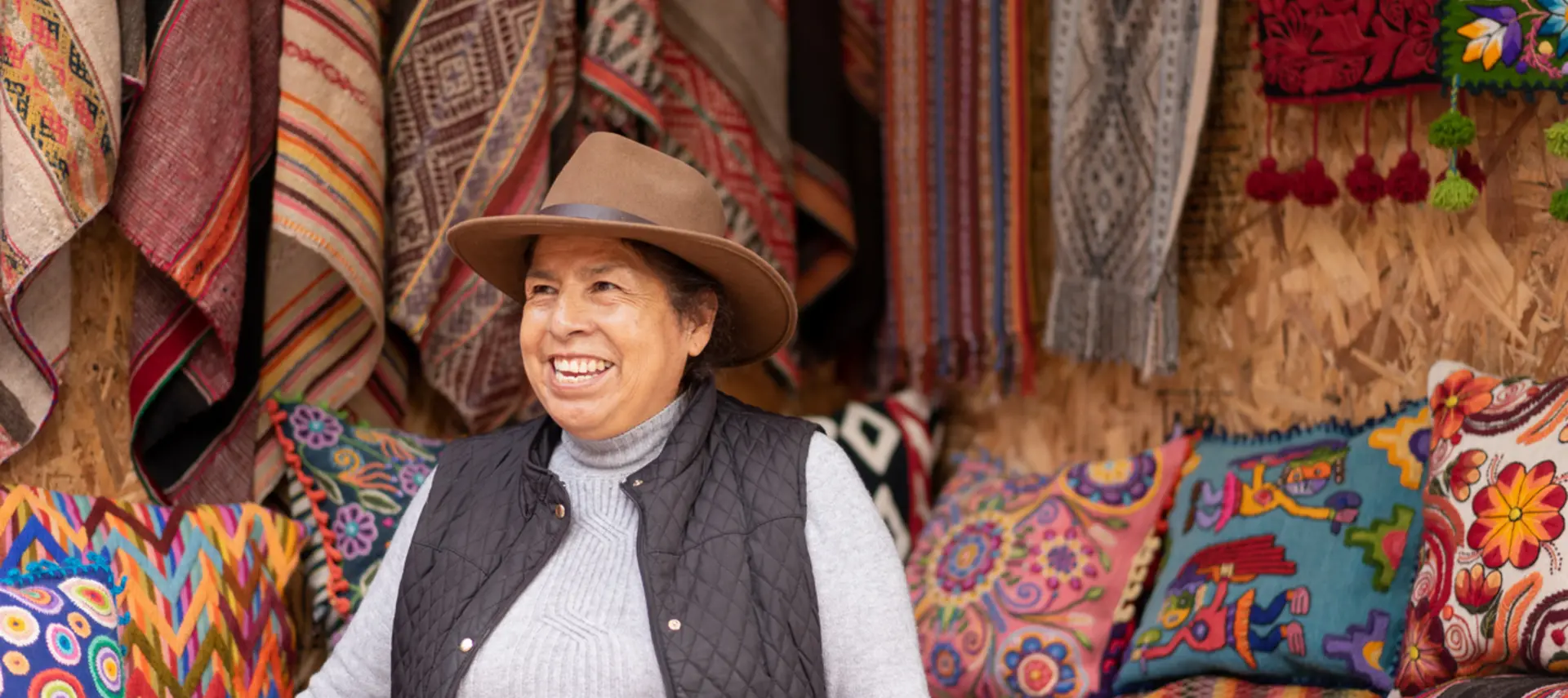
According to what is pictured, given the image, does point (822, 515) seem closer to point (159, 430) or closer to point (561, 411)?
point (561, 411)

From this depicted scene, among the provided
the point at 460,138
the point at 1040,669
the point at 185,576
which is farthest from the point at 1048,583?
the point at 185,576

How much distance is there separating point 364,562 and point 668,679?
97 cm

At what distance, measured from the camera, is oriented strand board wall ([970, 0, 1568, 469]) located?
8.14 ft

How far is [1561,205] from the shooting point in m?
2.28

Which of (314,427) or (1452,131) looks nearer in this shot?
(1452,131)

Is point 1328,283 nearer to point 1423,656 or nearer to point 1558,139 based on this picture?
point 1558,139

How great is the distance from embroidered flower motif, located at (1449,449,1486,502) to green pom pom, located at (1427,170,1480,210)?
416mm

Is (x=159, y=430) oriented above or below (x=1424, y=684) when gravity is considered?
above

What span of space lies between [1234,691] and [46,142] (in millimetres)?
1933

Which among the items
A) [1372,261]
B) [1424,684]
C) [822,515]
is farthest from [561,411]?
[1372,261]

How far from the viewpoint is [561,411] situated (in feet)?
6.75

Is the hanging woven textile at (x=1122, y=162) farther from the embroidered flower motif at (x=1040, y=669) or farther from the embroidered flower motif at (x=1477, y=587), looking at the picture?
the embroidered flower motif at (x=1477, y=587)

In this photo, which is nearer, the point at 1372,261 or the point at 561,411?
the point at 561,411

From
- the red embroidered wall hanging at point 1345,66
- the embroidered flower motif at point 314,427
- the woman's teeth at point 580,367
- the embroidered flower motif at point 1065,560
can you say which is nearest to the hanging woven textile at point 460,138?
the embroidered flower motif at point 314,427
